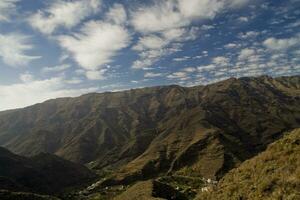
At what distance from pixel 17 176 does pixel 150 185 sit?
103192mm

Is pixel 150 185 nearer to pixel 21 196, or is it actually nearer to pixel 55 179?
pixel 21 196

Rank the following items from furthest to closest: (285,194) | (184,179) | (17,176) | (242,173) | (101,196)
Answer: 1. (17,176)
2. (184,179)
3. (101,196)
4. (242,173)
5. (285,194)

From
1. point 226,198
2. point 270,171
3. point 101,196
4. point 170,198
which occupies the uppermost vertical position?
point 270,171

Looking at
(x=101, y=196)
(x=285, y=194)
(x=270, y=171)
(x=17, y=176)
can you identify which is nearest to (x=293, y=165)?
(x=270, y=171)

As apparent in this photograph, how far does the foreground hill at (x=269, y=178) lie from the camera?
3537cm

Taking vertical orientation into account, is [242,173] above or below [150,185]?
above

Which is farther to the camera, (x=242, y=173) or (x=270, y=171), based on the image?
(x=242, y=173)

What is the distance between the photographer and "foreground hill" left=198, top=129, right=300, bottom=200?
35372 millimetres

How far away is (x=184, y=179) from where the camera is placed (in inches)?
6481

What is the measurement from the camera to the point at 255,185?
39531mm

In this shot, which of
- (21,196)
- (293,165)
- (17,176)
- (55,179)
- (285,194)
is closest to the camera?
(285,194)

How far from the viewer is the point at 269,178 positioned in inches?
1515

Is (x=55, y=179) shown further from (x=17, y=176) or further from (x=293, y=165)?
(x=293, y=165)

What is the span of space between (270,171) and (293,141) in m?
7.45
